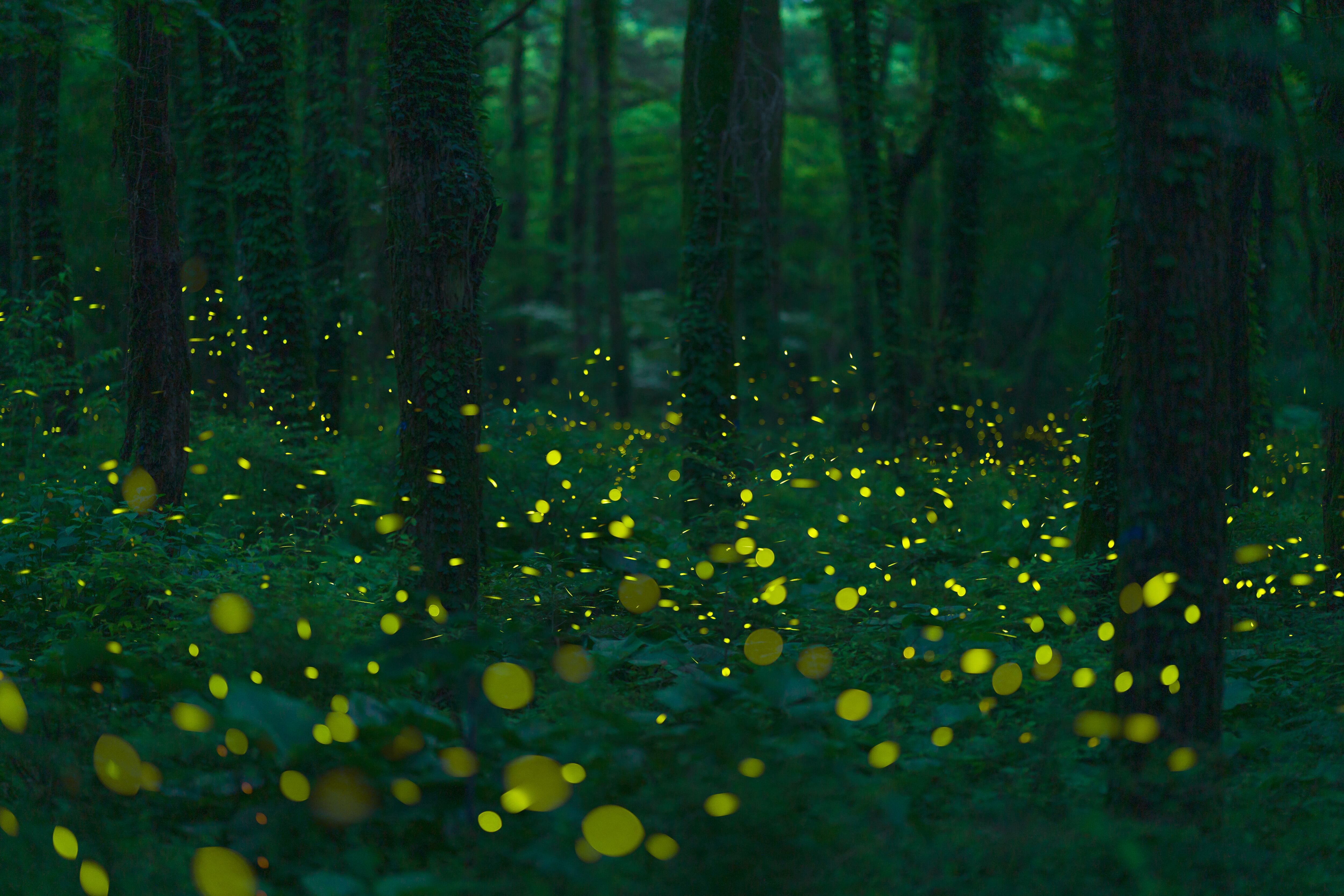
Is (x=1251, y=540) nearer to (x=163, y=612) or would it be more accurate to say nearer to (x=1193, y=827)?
(x=1193, y=827)

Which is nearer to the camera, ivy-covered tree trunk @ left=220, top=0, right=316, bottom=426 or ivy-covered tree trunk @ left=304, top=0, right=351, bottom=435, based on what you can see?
ivy-covered tree trunk @ left=220, top=0, right=316, bottom=426

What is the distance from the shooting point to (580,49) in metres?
24.8

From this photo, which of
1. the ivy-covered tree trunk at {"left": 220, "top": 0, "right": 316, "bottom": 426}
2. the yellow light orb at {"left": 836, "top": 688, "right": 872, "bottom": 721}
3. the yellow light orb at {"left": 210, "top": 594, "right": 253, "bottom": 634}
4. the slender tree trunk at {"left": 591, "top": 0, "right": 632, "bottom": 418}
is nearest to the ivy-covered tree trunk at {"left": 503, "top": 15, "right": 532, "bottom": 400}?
the slender tree trunk at {"left": 591, "top": 0, "right": 632, "bottom": 418}

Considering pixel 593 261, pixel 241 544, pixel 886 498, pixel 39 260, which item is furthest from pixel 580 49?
pixel 241 544

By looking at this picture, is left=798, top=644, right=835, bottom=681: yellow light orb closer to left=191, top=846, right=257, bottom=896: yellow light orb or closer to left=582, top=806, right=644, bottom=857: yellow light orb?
left=582, top=806, right=644, bottom=857: yellow light orb

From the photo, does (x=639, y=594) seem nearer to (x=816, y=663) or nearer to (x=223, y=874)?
(x=816, y=663)

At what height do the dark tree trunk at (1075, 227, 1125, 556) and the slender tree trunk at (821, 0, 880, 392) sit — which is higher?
the slender tree trunk at (821, 0, 880, 392)

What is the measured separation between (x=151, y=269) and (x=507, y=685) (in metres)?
5.84

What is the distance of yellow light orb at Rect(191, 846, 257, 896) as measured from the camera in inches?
140

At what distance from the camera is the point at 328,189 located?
13.9m

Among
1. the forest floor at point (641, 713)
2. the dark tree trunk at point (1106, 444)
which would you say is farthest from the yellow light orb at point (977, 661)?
the dark tree trunk at point (1106, 444)

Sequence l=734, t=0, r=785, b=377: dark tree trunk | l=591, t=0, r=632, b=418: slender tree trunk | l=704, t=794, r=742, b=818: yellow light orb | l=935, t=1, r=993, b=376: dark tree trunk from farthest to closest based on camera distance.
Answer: l=591, t=0, r=632, b=418: slender tree trunk → l=935, t=1, r=993, b=376: dark tree trunk → l=734, t=0, r=785, b=377: dark tree trunk → l=704, t=794, r=742, b=818: yellow light orb

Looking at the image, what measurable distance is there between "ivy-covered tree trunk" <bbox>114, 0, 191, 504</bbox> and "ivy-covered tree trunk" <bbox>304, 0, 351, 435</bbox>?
4.77 meters

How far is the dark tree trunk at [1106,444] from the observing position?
7.34m
